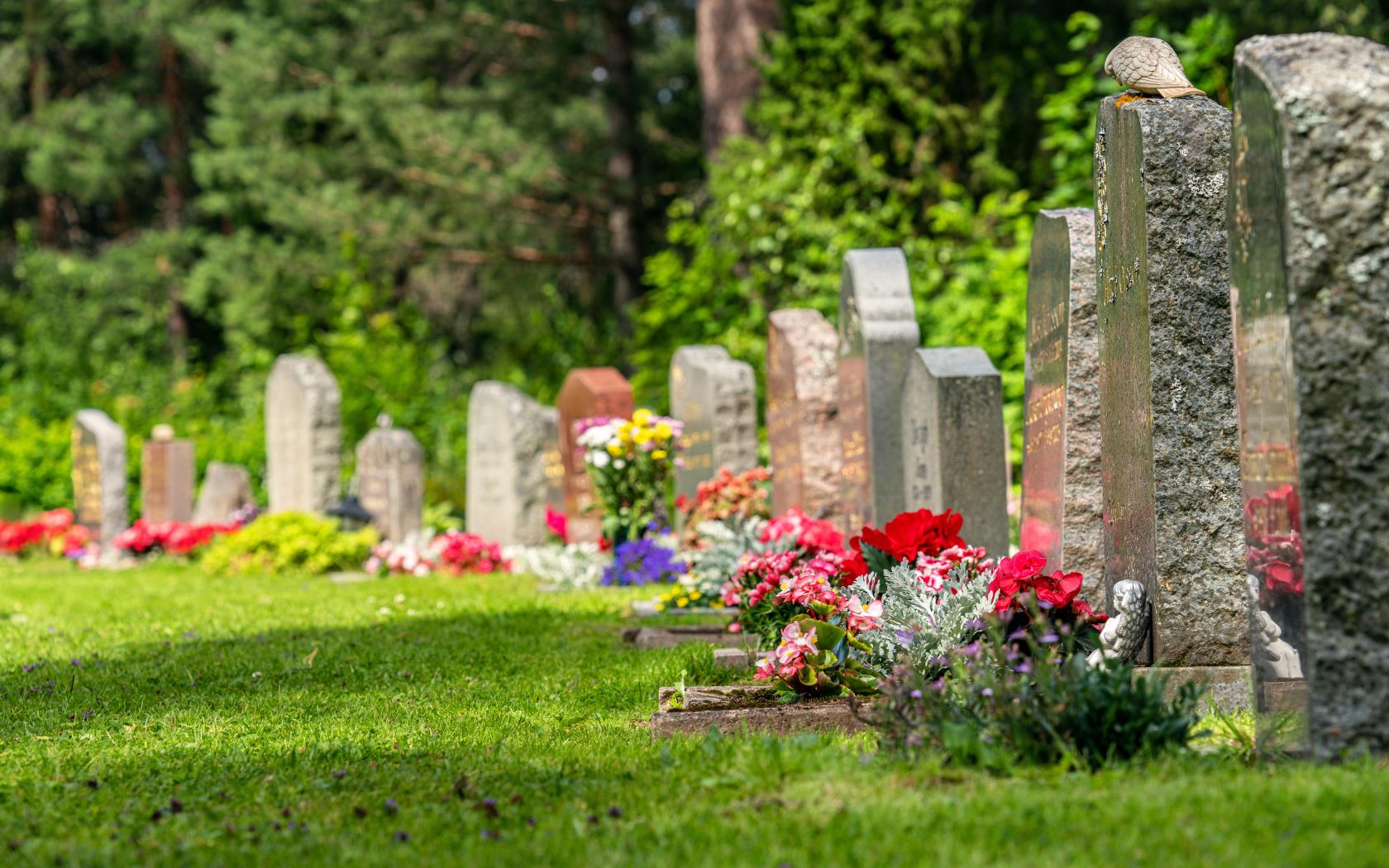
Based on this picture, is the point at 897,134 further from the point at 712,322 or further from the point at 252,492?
the point at 252,492

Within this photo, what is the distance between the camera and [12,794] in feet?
13.6

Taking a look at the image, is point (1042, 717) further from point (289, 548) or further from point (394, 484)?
point (394, 484)

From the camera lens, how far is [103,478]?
1585cm

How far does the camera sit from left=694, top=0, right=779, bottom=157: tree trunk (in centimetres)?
1902

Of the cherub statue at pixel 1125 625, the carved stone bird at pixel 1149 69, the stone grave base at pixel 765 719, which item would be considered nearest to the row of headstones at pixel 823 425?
the carved stone bird at pixel 1149 69

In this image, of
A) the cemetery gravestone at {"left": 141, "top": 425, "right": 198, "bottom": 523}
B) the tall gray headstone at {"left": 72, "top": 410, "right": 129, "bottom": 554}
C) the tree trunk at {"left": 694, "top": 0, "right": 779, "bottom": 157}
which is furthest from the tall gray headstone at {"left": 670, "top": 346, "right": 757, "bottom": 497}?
the tree trunk at {"left": 694, "top": 0, "right": 779, "bottom": 157}

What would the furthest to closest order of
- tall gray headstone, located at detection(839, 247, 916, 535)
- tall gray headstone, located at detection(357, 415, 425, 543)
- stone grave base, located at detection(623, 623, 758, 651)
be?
tall gray headstone, located at detection(357, 415, 425, 543) < tall gray headstone, located at detection(839, 247, 916, 535) < stone grave base, located at detection(623, 623, 758, 651)

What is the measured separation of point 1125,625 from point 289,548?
9680mm

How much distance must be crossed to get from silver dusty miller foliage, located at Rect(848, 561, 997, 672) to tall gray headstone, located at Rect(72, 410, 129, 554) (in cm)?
1285

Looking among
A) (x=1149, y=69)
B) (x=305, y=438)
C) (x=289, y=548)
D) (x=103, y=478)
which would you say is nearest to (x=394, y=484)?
(x=305, y=438)

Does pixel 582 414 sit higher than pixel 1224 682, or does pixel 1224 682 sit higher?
pixel 582 414

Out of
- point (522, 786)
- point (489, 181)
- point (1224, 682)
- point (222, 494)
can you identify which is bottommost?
point (522, 786)

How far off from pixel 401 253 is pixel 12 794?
A: 779 inches

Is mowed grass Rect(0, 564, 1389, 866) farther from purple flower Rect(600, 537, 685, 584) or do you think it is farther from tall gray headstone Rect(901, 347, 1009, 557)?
purple flower Rect(600, 537, 685, 584)
